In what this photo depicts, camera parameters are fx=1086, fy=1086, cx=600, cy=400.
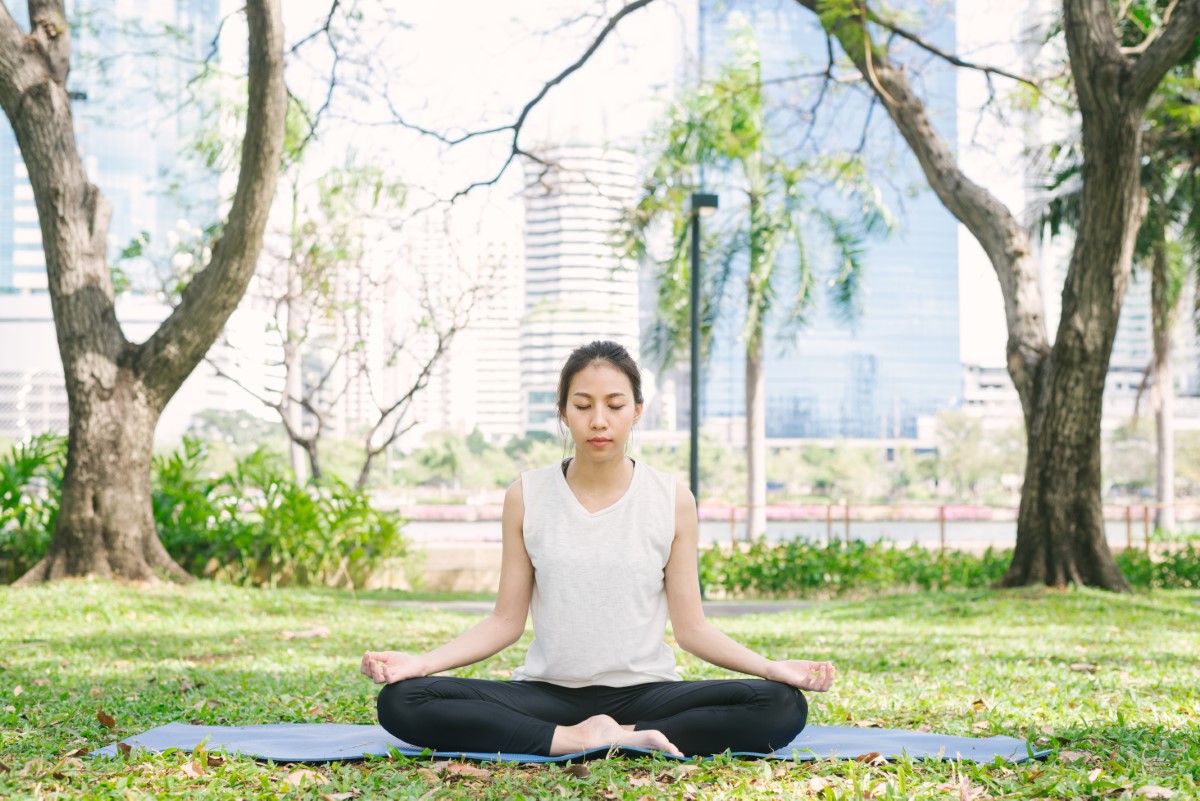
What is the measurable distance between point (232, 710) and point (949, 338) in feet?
247

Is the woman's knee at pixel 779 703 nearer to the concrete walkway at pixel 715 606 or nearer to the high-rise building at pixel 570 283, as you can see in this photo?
the concrete walkway at pixel 715 606

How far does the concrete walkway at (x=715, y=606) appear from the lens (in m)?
9.65

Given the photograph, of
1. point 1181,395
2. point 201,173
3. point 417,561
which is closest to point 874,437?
point 1181,395

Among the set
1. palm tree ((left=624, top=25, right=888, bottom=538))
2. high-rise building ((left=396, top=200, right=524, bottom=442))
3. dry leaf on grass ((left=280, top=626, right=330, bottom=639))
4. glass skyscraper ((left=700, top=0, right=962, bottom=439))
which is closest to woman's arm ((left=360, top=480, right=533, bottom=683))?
dry leaf on grass ((left=280, top=626, right=330, bottom=639))

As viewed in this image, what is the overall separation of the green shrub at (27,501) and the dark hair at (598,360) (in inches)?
312

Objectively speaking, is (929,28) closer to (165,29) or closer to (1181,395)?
(165,29)

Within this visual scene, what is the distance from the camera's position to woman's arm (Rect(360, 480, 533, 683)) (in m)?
3.19

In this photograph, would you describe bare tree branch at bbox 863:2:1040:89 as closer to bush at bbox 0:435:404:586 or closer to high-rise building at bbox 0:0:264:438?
high-rise building at bbox 0:0:264:438

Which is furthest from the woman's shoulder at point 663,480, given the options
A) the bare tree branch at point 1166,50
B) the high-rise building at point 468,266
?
the high-rise building at point 468,266

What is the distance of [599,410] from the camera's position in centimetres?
321

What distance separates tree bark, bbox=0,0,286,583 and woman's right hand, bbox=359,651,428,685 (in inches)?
247

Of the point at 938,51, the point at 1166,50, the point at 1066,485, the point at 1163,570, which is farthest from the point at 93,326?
the point at 1163,570

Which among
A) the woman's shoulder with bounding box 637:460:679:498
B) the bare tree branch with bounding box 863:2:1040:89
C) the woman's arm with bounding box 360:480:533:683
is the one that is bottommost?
the woman's arm with bounding box 360:480:533:683

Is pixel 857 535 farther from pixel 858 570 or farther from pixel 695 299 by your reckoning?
pixel 695 299
